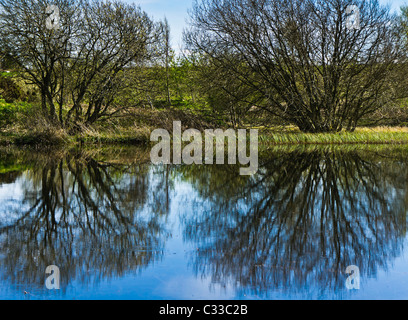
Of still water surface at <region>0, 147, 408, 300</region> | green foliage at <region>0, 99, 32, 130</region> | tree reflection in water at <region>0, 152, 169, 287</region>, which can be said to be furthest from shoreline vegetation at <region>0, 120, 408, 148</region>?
tree reflection in water at <region>0, 152, 169, 287</region>

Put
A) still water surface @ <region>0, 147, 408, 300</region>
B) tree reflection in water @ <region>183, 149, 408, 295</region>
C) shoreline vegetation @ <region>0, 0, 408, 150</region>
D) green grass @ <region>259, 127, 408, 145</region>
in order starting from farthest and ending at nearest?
1. green grass @ <region>259, 127, 408, 145</region>
2. shoreline vegetation @ <region>0, 0, 408, 150</region>
3. tree reflection in water @ <region>183, 149, 408, 295</region>
4. still water surface @ <region>0, 147, 408, 300</region>

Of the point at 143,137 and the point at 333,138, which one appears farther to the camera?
the point at 143,137

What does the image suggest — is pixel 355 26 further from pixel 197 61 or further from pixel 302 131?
pixel 197 61

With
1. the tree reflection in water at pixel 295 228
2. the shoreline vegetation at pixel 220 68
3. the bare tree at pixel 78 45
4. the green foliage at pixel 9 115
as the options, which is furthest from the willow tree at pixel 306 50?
the tree reflection in water at pixel 295 228

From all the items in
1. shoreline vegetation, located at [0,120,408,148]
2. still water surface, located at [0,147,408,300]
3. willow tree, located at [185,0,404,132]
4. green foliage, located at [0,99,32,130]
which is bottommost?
still water surface, located at [0,147,408,300]

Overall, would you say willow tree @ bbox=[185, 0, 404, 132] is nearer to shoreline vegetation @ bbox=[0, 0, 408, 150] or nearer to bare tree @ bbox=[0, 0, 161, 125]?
shoreline vegetation @ bbox=[0, 0, 408, 150]

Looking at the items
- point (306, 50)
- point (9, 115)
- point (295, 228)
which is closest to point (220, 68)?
point (306, 50)

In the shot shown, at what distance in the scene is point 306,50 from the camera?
18766 millimetres

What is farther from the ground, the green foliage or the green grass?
the green foliage

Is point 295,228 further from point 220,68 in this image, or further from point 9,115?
point 9,115

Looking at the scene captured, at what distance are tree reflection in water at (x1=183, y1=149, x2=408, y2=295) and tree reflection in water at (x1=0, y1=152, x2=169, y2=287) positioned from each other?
642 mm

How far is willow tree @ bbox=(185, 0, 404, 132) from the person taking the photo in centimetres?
1855

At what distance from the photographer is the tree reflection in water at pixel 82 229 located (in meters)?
4.41

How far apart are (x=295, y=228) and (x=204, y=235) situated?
3.87ft
